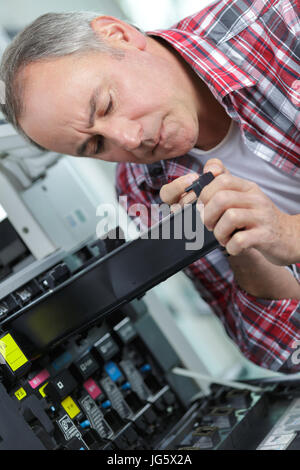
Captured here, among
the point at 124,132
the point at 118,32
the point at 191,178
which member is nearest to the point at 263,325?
the point at 191,178

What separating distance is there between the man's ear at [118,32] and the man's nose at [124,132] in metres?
0.23

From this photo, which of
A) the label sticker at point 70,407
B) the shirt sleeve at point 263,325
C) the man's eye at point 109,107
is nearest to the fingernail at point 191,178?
the man's eye at point 109,107

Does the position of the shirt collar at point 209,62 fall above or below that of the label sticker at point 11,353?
above

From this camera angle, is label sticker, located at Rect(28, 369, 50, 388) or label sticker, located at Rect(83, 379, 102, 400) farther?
label sticker, located at Rect(83, 379, 102, 400)

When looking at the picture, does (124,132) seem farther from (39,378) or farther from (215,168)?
(39,378)

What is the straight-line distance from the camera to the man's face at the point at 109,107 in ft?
3.87

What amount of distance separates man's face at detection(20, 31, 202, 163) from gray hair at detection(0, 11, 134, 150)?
24mm

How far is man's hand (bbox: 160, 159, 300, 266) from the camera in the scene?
885 mm

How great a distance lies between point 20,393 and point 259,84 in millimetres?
959

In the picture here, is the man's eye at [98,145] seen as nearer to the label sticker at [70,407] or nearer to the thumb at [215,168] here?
the thumb at [215,168]

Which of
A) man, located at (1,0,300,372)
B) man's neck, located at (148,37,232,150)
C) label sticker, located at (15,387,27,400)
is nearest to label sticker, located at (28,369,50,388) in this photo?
Result: label sticker, located at (15,387,27,400)

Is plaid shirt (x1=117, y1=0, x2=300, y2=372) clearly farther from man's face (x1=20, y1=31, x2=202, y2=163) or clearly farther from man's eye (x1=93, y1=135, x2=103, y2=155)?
man's eye (x1=93, y1=135, x2=103, y2=155)

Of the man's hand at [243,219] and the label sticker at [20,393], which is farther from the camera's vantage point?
the label sticker at [20,393]
